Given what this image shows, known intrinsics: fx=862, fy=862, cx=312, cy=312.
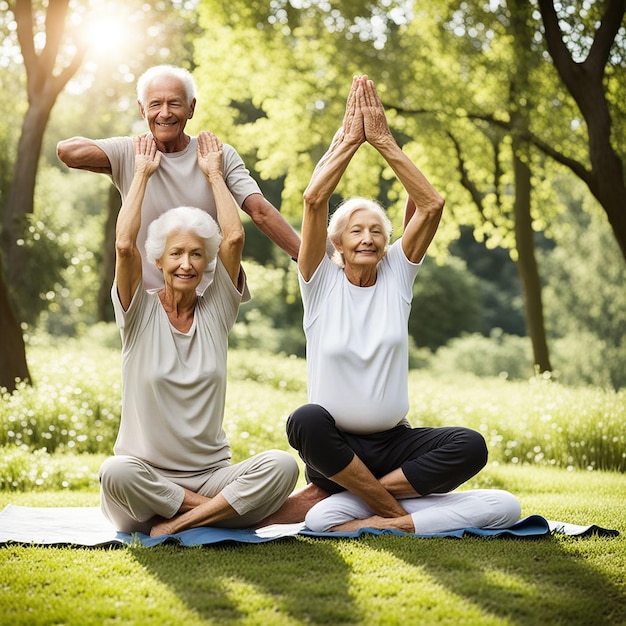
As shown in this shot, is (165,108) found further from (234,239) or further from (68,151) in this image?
(234,239)

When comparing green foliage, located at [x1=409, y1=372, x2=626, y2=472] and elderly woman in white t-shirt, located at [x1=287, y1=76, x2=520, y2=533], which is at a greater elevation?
elderly woman in white t-shirt, located at [x1=287, y1=76, x2=520, y2=533]

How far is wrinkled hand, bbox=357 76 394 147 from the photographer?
14.3 feet

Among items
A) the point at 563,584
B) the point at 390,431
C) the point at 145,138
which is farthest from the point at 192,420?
the point at 563,584

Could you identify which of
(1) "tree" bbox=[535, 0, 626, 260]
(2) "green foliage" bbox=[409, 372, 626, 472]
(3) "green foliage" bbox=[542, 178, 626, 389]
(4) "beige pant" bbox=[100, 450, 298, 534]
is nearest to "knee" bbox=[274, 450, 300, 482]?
(4) "beige pant" bbox=[100, 450, 298, 534]

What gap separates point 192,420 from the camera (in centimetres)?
410

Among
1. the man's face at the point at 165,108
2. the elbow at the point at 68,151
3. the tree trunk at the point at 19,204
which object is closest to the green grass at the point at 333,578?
the elbow at the point at 68,151

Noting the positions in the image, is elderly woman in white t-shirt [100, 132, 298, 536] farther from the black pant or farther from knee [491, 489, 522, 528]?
knee [491, 489, 522, 528]

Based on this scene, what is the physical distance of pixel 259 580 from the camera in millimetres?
3377

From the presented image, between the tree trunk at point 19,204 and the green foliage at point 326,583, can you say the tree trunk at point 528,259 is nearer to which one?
the tree trunk at point 19,204

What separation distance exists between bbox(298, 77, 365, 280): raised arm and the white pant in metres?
1.15

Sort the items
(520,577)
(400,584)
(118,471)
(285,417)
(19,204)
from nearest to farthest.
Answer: (400,584) < (520,577) < (118,471) < (285,417) < (19,204)

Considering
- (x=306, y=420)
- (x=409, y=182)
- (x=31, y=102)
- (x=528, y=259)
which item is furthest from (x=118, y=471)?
(x=528, y=259)

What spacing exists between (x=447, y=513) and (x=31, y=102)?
10.9 metres

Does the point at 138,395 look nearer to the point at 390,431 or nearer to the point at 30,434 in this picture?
the point at 390,431
